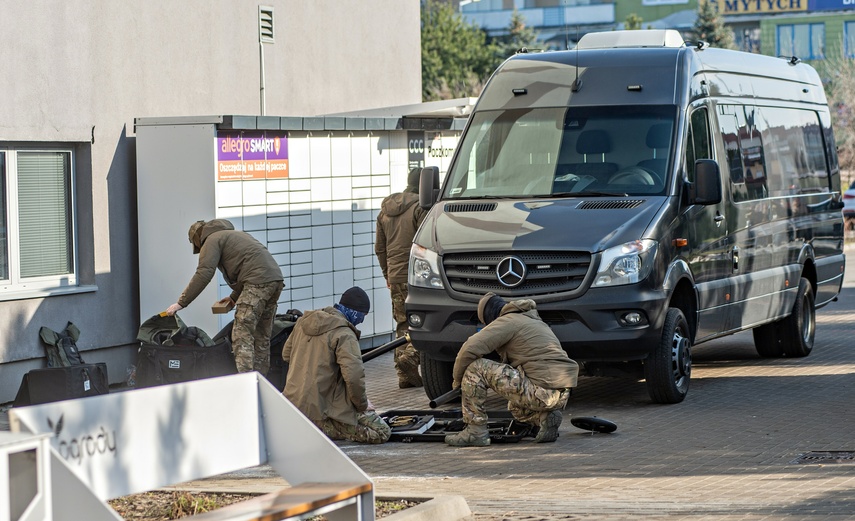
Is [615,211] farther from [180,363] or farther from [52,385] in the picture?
[52,385]

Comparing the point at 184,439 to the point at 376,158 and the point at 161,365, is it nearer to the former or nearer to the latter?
the point at 161,365

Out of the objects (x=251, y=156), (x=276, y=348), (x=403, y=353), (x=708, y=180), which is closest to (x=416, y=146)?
(x=251, y=156)

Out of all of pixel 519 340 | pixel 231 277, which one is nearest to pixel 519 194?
pixel 519 340

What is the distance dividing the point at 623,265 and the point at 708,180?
50.8 inches

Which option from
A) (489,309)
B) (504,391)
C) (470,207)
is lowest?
(504,391)

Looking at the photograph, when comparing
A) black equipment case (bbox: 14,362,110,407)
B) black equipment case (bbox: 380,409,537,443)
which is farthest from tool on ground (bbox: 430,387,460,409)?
black equipment case (bbox: 14,362,110,407)

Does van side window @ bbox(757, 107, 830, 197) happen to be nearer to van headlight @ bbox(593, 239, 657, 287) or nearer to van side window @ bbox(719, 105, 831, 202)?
van side window @ bbox(719, 105, 831, 202)

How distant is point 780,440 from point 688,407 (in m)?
1.54

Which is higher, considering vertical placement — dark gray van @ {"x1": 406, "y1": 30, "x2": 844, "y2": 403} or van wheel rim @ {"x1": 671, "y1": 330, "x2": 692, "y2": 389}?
dark gray van @ {"x1": 406, "y1": 30, "x2": 844, "y2": 403}

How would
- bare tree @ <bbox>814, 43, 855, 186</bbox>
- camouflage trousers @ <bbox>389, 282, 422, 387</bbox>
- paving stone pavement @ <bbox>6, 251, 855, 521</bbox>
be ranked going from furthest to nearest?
bare tree @ <bbox>814, 43, 855, 186</bbox> < camouflage trousers @ <bbox>389, 282, 422, 387</bbox> < paving stone pavement @ <bbox>6, 251, 855, 521</bbox>

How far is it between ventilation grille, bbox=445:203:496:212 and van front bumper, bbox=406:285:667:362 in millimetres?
874

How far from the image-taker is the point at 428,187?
38.4 feet

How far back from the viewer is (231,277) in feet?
39.7

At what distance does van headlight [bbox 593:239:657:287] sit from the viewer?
1034cm
